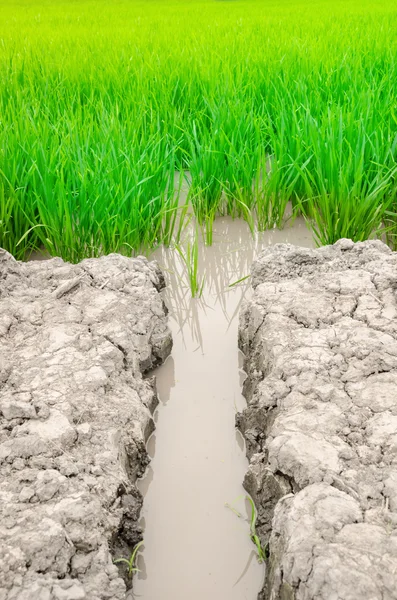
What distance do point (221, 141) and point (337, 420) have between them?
147 cm

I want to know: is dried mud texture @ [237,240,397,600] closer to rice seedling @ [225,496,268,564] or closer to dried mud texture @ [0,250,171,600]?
rice seedling @ [225,496,268,564]

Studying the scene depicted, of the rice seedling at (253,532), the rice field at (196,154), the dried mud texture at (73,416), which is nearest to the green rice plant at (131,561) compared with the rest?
the dried mud texture at (73,416)

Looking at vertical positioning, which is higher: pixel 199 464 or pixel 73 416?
pixel 73 416

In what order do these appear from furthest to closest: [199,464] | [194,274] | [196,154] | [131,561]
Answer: [196,154]
[194,274]
[199,464]
[131,561]

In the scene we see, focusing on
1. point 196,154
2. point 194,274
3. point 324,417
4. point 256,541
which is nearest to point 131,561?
point 256,541

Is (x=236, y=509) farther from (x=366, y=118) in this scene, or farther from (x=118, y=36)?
(x=118, y=36)

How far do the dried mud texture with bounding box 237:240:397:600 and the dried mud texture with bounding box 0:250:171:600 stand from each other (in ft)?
0.97

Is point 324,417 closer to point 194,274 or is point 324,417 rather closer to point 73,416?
point 73,416

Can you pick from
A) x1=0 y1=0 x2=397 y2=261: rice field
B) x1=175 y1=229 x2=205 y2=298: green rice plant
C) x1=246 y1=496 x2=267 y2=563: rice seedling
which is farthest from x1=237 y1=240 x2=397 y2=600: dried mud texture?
x1=0 y1=0 x2=397 y2=261: rice field

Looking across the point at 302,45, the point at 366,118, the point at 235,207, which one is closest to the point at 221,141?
the point at 235,207

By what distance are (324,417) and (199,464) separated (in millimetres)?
351

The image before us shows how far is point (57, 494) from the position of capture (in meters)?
1.01

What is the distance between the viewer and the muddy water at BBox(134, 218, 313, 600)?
1057 mm

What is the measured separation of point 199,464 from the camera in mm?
1287
